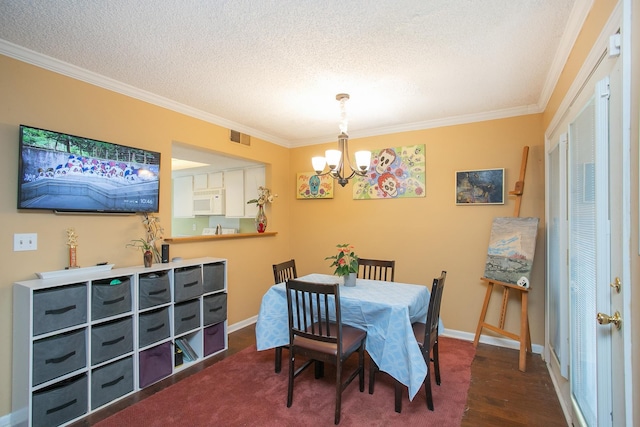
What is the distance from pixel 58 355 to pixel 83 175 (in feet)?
4.19

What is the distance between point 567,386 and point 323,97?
2968mm

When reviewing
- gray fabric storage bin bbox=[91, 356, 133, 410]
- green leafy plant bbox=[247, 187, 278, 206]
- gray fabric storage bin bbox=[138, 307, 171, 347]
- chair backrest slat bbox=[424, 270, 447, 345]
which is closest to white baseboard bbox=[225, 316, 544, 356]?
chair backrest slat bbox=[424, 270, 447, 345]

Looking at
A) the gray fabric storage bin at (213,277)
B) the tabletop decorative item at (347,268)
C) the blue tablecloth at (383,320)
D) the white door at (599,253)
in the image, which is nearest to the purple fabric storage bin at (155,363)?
the gray fabric storage bin at (213,277)

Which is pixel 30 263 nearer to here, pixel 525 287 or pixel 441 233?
pixel 441 233

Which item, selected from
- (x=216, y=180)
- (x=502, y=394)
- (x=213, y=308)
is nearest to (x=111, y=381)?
(x=213, y=308)

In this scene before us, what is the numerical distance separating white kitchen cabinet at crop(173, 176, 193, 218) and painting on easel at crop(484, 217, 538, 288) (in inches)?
199

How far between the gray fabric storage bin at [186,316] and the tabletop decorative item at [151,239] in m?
0.49

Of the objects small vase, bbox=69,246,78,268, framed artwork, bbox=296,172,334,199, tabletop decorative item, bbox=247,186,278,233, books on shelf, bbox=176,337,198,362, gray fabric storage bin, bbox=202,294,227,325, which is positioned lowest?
books on shelf, bbox=176,337,198,362

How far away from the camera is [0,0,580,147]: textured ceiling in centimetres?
176

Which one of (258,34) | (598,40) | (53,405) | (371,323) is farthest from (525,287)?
(53,405)

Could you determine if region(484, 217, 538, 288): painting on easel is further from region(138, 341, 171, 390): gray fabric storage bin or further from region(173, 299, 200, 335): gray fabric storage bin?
region(138, 341, 171, 390): gray fabric storage bin

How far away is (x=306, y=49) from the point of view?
216 cm

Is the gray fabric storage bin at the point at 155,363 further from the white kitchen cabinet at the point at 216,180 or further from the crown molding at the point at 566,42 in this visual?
the crown molding at the point at 566,42

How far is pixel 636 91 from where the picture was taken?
105cm
